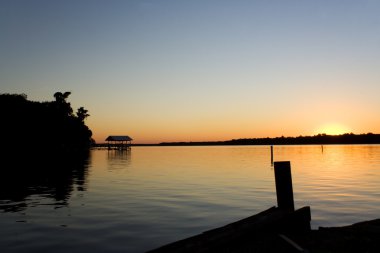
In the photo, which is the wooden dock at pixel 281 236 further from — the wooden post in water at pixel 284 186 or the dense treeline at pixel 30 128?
the dense treeline at pixel 30 128

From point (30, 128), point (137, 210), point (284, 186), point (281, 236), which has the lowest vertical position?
point (137, 210)

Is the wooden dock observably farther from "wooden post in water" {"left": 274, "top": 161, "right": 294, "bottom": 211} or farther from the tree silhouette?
the tree silhouette

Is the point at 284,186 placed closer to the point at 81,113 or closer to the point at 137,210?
the point at 137,210

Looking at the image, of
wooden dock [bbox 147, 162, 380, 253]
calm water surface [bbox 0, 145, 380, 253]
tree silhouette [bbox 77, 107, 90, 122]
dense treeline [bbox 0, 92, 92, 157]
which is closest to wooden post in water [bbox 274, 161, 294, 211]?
wooden dock [bbox 147, 162, 380, 253]

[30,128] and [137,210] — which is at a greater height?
[30,128]

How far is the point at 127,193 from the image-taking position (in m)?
25.3

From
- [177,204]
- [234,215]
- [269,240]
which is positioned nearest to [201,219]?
[234,215]

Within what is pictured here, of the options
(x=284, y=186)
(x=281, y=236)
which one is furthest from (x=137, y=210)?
(x=281, y=236)

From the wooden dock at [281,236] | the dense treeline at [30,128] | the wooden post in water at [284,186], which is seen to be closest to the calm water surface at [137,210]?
the wooden post in water at [284,186]

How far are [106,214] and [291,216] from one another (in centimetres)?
1138

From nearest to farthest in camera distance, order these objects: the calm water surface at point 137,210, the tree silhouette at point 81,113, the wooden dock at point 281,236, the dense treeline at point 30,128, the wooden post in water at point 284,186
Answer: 1. the wooden dock at point 281,236
2. the wooden post in water at point 284,186
3. the calm water surface at point 137,210
4. the dense treeline at point 30,128
5. the tree silhouette at point 81,113

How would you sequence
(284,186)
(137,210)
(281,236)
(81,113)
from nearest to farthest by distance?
(281,236) < (284,186) < (137,210) < (81,113)

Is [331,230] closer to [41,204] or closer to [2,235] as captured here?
[2,235]

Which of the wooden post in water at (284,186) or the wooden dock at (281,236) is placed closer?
the wooden dock at (281,236)
